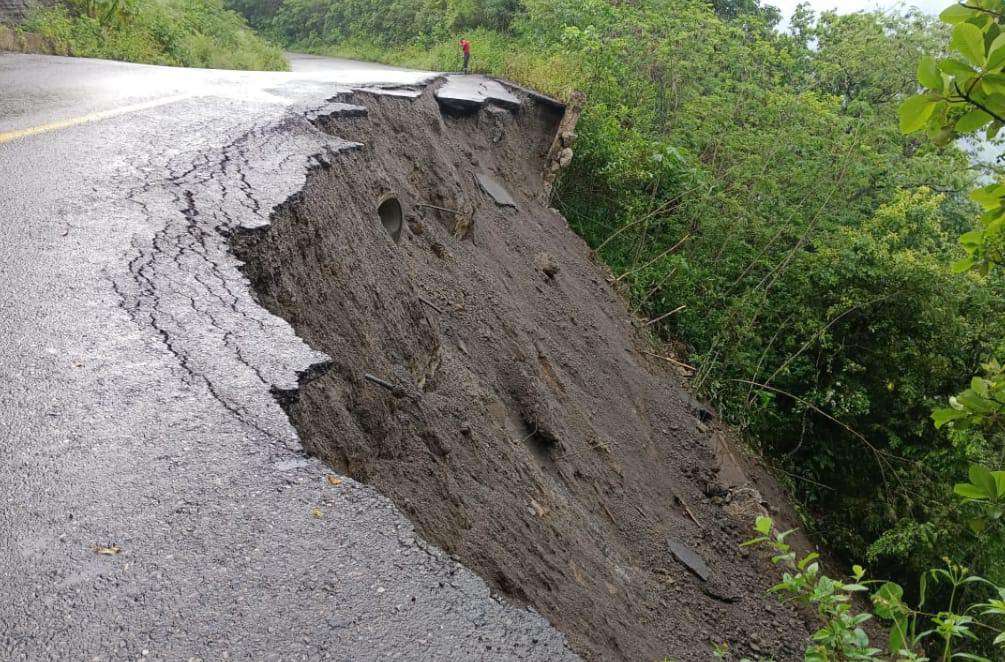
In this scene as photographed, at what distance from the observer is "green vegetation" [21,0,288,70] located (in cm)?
1130

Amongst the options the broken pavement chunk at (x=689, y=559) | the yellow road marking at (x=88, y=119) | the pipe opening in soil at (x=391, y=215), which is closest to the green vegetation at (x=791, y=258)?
the broken pavement chunk at (x=689, y=559)

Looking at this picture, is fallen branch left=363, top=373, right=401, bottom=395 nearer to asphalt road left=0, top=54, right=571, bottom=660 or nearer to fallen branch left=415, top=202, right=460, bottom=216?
asphalt road left=0, top=54, right=571, bottom=660

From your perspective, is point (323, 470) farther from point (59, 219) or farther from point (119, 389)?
point (59, 219)

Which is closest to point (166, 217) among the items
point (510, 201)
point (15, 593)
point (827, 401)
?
point (15, 593)

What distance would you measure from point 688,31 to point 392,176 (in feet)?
29.6

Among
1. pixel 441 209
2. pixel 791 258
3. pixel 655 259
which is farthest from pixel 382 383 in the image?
pixel 791 258

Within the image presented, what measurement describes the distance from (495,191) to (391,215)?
11.5 feet

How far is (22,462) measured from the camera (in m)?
2.25

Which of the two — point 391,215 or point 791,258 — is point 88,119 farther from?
point 791,258

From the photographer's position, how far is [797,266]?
11547 millimetres

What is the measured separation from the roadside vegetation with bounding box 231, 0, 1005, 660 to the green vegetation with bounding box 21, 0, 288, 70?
5.48 metres

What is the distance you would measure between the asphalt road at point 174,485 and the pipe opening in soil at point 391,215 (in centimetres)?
192

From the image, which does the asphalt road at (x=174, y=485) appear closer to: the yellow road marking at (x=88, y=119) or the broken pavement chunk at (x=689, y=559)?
the yellow road marking at (x=88, y=119)

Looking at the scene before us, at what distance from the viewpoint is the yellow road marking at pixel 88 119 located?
535 centimetres
